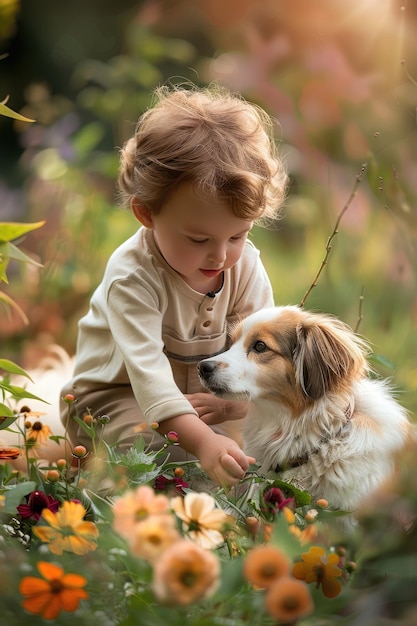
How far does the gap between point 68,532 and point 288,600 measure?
31 centimetres

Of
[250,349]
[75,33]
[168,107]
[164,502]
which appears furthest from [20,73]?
[164,502]

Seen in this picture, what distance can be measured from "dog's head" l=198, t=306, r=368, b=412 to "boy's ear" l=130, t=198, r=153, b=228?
336 mm

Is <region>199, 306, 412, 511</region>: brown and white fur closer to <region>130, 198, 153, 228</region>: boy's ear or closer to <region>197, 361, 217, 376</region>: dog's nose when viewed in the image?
<region>197, 361, 217, 376</region>: dog's nose

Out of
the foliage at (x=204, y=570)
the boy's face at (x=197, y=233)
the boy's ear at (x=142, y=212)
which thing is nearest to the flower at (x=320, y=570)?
the foliage at (x=204, y=570)

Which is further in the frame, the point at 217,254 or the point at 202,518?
the point at 217,254

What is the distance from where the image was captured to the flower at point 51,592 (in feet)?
2.41

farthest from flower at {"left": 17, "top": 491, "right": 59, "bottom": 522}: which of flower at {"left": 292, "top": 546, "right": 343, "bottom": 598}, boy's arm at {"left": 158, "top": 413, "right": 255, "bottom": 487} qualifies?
flower at {"left": 292, "top": 546, "right": 343, "bottom": 598}

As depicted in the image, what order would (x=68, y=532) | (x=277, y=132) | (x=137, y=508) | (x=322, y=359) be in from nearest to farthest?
(x=137, y=508)
(x=68, y=532)
(x=322, y=359)
(x=277, y=132)

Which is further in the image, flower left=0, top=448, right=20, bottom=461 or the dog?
the dog

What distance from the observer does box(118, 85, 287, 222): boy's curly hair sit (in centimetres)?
Result: 161

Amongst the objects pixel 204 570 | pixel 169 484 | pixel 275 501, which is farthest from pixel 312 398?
pixel 204 570

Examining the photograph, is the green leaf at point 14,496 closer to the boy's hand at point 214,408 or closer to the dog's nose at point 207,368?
the dog's nose at point 207,368

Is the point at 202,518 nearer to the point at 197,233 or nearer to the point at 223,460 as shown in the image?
the point at 223,460

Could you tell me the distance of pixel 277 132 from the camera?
3199 mm
